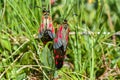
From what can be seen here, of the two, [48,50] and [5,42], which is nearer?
[48,50]

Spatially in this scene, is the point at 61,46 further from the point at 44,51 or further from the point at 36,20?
the point at 36,20

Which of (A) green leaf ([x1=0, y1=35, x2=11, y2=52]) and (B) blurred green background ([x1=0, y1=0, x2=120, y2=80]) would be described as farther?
(A) green leaf ([x1=0, y1=35, x2=11, y2=52])

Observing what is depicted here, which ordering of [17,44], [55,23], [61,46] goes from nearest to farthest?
[61,46] → [17,44] → [55,23]

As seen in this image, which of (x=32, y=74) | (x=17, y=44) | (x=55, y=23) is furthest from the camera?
(x=55, y=23)

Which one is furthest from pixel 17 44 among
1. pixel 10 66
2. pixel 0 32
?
pixel 10 66

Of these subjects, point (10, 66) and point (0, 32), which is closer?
point (10, 66)

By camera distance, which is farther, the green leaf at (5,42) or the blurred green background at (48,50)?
the green leaf at (5,42)

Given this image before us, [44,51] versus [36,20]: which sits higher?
[36,20]

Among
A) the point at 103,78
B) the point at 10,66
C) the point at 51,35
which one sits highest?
the point at 51,35
